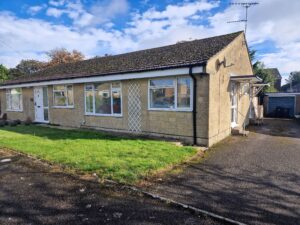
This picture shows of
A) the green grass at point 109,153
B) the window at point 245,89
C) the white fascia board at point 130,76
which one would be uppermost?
the white fascia board at point 130,76

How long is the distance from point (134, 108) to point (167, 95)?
187 cm

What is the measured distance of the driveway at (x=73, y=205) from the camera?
3.72 meters

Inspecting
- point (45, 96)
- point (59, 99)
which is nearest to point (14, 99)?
point (45, 96)

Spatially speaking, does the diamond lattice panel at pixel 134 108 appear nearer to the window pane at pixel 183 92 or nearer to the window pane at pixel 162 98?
the window pane at pixel 162 98

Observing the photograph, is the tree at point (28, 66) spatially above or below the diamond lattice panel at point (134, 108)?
above

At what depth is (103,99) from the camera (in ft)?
39.5

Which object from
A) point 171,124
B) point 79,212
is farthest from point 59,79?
point 79,212

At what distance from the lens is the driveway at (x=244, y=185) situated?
3.94 meters

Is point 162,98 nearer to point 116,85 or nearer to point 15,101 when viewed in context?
point 116,85

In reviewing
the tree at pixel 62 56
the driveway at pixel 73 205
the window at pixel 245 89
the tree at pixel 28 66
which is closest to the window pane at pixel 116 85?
the driveway at pixel 73 205

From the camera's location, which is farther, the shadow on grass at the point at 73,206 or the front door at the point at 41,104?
the front door at the point at 41,104

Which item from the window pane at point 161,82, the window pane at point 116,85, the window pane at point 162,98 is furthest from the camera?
the window pane at point 116,85

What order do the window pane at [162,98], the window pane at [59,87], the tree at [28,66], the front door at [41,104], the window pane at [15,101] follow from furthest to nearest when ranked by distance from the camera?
the tree at [28,66], the window pane at [15,101], the front door at [41,104], the window pane at [59,87], the window pane at [162,98]

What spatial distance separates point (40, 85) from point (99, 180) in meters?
11.9
